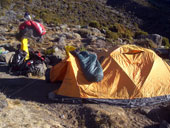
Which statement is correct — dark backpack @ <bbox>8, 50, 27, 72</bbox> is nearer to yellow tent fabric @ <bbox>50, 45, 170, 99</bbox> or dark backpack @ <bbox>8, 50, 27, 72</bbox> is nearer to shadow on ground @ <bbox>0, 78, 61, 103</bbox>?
shadow on ground @ <bbox>0, 78, 61, 103</bbox>

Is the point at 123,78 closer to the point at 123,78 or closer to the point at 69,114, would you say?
the point at 123,78

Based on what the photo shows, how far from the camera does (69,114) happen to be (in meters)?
5.57

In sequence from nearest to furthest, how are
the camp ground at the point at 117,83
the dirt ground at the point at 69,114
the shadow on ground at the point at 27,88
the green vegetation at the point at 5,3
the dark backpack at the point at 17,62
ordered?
the dirt ground at the point at 69,114 < the camp ground at the point at 117,83 < the shadow on ground at the point at 27,88 < the dark backpack at the point at 17,62 < the green vegetation at the point at 5,3

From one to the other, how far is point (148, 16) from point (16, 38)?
3580cm

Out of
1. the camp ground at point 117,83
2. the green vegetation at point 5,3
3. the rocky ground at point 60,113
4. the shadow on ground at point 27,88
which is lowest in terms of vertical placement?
the green vegetation at point 5,3

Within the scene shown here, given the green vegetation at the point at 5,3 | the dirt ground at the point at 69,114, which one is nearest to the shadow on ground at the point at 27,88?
the dirt ground at the point at 69,114

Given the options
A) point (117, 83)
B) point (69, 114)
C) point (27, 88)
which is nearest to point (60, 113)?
point (69, 114)

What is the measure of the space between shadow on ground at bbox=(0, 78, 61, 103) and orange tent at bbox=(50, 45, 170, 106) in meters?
0.78

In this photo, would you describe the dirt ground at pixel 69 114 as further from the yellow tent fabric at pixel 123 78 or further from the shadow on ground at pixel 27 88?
the yellow tent fabric at pixel 123 78

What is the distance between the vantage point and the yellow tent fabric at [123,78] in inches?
238

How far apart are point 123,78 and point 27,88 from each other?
3.26 m

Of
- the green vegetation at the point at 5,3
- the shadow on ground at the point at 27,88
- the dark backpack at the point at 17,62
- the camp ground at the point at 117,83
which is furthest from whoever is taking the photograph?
the green vegetation at the point at 5,3

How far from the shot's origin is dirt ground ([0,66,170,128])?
4729 mm

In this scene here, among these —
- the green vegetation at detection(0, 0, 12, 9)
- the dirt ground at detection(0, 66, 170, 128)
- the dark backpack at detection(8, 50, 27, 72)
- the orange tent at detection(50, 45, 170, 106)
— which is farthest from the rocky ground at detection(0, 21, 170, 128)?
the green vegetation at detection(0, 0, 12, 9)
